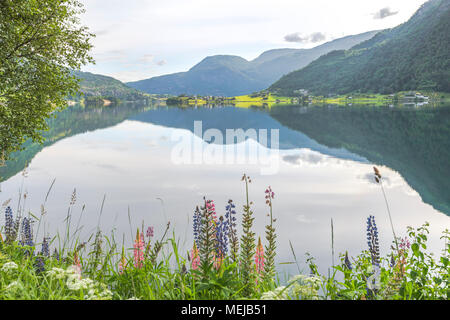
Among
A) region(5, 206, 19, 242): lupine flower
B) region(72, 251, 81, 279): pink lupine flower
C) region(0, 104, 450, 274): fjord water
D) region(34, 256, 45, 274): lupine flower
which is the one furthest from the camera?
region(0, 104, 450, 274): fjord water

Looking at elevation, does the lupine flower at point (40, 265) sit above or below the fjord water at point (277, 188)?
above

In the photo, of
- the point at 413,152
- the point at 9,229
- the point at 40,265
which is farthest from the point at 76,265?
the point at 413,152

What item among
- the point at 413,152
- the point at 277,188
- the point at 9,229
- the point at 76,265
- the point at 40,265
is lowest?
the point at 277,188

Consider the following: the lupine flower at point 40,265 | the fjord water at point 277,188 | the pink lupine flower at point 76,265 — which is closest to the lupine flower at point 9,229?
the fjord water at point 277,188

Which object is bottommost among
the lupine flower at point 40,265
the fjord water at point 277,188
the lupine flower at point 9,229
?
the fjord water at point 277,188

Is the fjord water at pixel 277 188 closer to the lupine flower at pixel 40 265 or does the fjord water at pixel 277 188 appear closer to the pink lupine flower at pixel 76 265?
the lupine flower at pixel 40 265

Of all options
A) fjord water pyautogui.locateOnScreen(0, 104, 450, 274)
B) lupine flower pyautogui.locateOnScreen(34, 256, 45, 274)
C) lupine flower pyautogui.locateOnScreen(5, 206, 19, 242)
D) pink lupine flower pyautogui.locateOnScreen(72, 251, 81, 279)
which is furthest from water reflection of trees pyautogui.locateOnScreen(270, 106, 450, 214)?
lupine flower pyautogui.locateOnScreen(5, 206, 19, 242)

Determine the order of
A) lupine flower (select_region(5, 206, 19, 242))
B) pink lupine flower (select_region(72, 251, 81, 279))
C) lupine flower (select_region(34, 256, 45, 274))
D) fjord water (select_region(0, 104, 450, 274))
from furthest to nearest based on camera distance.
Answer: fjord water (select_region(0, 104, 450, 274))
lupine flower (select_region(5, 206, 19, 242))
lupine flower (select_region(34, 256, 45, 274))
pink lupine flower (select_region(72, 251, 81, 279))

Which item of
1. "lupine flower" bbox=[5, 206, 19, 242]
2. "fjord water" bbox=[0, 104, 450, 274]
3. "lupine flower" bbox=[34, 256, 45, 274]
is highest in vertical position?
"lupine flower" bbox=[5, 206, 19, 242]

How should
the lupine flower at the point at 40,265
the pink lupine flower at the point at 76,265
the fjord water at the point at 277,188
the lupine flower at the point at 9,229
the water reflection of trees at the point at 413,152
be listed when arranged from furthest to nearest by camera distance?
the water reflection of trees at the point at 413,152 < the fjord water at the point at 277,188 < the lupine flower at the point at 9,229 < the lupine flower at the point at 40,265 < the pink lupine flower at the point at 76,265

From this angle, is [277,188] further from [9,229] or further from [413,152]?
[413,152]

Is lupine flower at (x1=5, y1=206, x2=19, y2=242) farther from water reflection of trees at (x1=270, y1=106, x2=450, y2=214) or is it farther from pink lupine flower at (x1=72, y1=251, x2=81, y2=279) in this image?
water reflection of trees at (x1=270, y1=106, x2=450, y2=214)

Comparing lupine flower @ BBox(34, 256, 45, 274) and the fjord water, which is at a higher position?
lupine flower @ BBox(34, 256, 45, 274)

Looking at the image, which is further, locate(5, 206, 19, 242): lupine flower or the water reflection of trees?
the water reflection of trees
